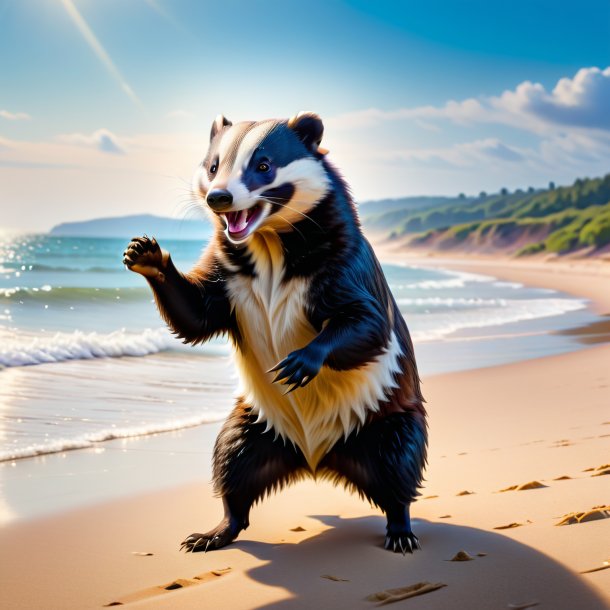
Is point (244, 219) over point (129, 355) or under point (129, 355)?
over

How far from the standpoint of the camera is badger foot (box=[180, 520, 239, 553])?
3.69 meters

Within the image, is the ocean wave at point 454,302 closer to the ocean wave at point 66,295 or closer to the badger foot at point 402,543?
the ocean wave at point 66,295

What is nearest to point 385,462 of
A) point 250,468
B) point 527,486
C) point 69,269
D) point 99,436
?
point 250,468

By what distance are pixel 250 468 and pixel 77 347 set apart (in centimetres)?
779

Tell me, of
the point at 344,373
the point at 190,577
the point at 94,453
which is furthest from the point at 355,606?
the point at 94,453

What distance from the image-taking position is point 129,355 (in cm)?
1137

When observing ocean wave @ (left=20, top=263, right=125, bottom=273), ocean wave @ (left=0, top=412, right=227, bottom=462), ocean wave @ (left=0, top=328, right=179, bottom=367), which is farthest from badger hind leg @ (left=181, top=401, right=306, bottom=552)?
ocean wave @ (left=20, top=263, right=125, bottom=273)

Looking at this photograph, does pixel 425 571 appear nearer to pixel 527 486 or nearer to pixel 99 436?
pixel 527 486

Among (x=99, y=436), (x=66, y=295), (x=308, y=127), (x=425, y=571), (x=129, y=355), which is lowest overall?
(x=425, y=571)

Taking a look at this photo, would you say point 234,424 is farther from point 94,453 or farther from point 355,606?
point 94,453

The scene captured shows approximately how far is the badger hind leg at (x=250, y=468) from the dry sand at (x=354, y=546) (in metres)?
0.14

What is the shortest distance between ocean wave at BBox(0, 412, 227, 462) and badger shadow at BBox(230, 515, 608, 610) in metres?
2.44

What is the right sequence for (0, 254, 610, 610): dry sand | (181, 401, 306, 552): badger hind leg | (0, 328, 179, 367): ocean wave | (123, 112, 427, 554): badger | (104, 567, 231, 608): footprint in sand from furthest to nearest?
(0, 328, 179, 367): ocean wave, (181, 401, 306, 552): badger hind leg, (123, 112, 427, 554): badger, (104, 567, 231, 608): footprint in sand, (0, 254, 610, 610): dry sand

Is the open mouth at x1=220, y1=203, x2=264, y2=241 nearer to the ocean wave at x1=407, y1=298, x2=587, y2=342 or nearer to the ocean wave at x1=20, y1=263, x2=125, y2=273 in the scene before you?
the ocean wave at x1=407, y1=298, x2=587, y2=342
